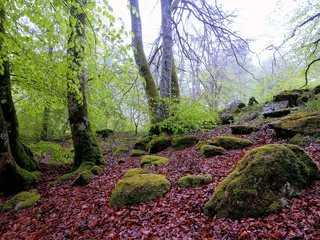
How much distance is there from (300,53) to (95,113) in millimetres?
9441

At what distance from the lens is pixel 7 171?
6.59 metres

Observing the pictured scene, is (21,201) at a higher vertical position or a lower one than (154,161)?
lower

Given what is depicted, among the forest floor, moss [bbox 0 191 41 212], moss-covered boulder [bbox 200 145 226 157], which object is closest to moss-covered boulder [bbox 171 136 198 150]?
the forest floor

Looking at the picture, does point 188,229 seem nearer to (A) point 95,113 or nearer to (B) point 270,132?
(B) point 270,132

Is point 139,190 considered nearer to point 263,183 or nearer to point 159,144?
point 263,183

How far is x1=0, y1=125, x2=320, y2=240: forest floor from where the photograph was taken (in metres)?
2.99

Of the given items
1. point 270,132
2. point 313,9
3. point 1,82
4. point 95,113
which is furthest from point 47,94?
point 313,9

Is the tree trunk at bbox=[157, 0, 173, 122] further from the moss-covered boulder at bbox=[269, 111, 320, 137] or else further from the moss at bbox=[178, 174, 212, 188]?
the moss at bbox=[178, 174, 212, 188]

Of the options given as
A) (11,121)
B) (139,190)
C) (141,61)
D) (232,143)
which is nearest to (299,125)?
(232,143)

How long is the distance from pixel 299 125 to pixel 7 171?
7.31 metres

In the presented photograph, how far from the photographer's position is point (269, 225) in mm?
2951

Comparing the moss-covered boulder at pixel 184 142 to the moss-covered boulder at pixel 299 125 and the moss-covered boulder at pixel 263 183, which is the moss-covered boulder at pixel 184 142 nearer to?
the moss-covered boulder at pixel 299 125

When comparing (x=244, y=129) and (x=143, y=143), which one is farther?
(x=143, y=143)

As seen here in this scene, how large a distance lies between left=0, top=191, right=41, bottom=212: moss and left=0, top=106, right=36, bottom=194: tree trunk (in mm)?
649
